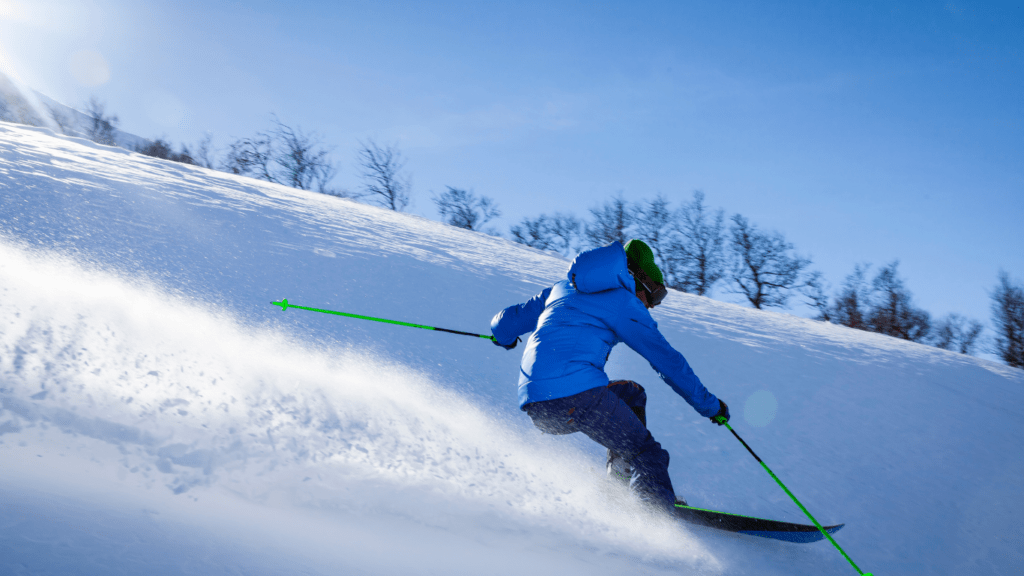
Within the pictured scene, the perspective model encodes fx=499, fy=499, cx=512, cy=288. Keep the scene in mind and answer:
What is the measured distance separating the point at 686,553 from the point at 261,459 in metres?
1.95

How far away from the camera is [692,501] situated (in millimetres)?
2965

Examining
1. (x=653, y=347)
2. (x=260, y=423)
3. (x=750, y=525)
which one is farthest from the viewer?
A: (x=750, y=525)

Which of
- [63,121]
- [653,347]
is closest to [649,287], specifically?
[653,347]

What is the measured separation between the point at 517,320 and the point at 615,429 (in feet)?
3.06

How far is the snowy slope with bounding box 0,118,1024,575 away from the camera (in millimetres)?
1626

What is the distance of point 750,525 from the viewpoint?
2.62 meters

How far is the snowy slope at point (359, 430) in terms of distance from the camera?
163 cm

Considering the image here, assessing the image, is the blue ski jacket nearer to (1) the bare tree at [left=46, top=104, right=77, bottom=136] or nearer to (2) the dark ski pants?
(2) the dark ski pants

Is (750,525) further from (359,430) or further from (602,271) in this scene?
(359,430)

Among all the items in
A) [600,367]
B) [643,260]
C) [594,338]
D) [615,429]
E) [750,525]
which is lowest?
[750,525]

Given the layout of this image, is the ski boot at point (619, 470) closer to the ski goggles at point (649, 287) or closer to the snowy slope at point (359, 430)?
the snowy slope at point (359, 430)

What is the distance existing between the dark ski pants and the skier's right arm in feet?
2.27

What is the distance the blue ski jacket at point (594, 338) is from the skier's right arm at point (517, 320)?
1.67ft

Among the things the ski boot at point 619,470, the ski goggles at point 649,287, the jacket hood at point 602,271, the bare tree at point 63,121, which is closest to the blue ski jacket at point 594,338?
the jacket hood at point 602,271
